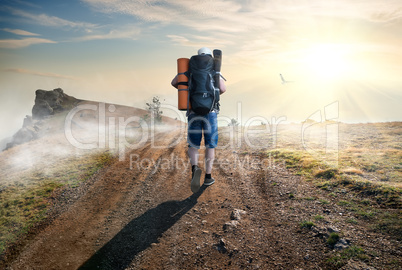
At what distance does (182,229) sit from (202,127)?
3077mm

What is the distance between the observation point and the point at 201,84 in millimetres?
6477

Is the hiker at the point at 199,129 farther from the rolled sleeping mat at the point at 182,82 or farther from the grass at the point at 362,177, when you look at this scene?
the grass at the point at 362,177

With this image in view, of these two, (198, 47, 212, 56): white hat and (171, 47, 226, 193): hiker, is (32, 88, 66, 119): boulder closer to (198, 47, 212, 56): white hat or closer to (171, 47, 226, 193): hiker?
(171, 47, 226, 193): hiker

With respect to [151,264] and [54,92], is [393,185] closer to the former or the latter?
[151,264]

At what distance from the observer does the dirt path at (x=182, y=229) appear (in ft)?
14.4

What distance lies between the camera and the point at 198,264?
4.25m

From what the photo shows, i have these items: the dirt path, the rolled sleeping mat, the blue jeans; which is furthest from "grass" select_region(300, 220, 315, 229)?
the rolled sleeping mat

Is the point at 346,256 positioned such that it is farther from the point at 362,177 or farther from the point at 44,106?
the point at 44,106

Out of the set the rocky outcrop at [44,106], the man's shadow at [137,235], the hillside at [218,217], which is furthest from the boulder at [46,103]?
the man's shadow at [137,235]

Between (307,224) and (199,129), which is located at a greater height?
(199,129)

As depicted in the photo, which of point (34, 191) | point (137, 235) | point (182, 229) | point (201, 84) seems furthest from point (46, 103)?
point (182, 229)

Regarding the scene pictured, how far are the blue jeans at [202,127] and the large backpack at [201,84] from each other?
28 cm

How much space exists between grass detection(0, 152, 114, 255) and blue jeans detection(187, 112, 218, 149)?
17.2 feet

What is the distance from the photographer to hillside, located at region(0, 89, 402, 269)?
4383mm
